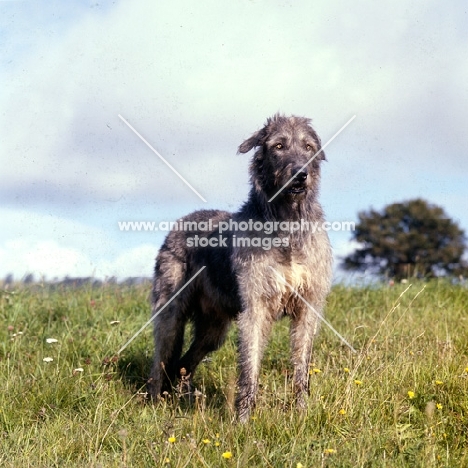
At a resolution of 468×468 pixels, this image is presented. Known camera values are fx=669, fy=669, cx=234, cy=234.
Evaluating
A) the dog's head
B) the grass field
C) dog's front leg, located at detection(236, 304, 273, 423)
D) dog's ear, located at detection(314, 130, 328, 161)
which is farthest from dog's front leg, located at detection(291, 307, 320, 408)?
dog's ear, located at detection(314, 130, 328, 161)

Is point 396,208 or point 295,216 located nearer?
point 295,216

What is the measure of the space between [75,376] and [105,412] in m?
0.72

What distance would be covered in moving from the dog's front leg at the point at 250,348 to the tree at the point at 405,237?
18.6m

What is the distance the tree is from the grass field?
16322mm

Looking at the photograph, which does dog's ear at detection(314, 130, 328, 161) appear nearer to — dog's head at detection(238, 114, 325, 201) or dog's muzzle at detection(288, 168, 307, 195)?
dog's head at detection(238, 114, 325, 201)

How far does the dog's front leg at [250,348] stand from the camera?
5.42 metres

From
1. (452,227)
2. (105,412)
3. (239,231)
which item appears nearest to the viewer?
(105,412)

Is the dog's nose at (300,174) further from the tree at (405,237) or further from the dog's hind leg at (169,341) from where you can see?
the tree at (405,237)

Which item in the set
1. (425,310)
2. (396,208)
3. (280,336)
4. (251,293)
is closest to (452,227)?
(396,208)

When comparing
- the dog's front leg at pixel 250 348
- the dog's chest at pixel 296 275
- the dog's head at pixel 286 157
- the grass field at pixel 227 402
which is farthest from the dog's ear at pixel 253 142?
the grass field at pixel 227 402

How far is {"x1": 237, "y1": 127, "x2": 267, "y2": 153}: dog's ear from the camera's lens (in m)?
5.89

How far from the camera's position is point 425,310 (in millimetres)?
8250

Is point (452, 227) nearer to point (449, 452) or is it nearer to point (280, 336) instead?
point (280, 336)

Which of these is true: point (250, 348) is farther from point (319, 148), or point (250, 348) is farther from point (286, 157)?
point (319, 148)
